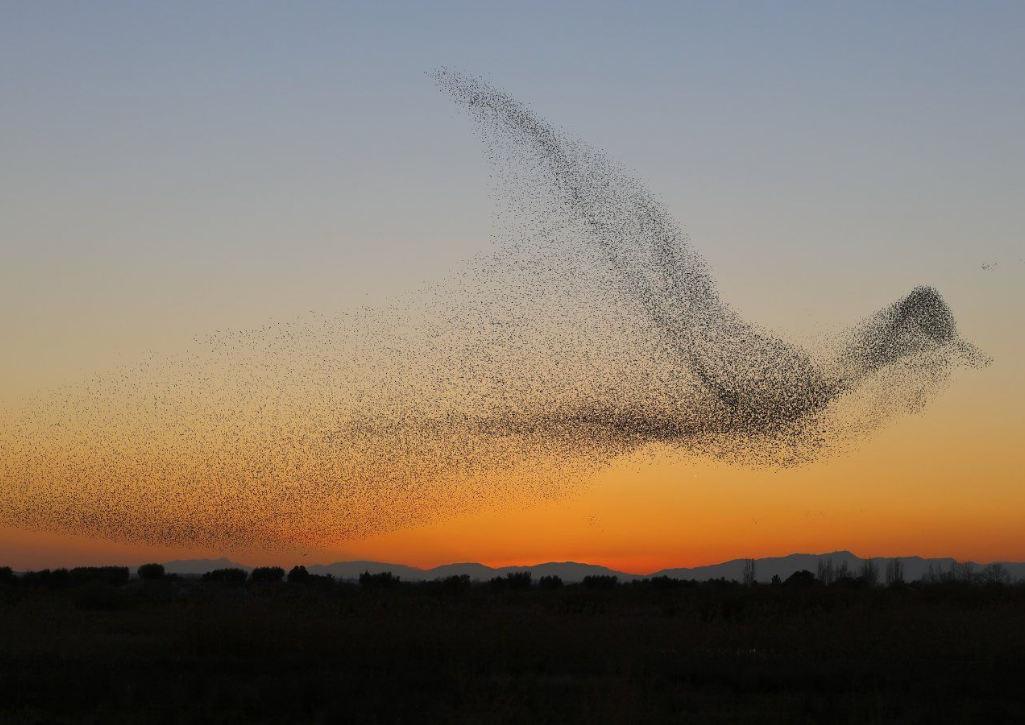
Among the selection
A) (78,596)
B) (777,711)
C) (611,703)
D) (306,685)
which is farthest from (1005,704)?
(78,596)

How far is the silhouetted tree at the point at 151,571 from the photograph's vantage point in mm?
71631

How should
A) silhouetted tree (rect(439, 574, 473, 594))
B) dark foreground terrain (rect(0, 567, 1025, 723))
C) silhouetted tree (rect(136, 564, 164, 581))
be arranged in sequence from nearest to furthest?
1. dark foreground terrain (rect(0, 567, 1025, 723))
2. silhouetted tree (rect(439, 574, 473, 594))
3. silhouetted tree (rect(136, 564, 164, 581))

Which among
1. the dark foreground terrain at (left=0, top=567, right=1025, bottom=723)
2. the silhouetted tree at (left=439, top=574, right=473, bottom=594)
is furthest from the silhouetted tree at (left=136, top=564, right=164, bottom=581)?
the dark foreground terrain at (left=0, top=567, right=1025, bottom=723)

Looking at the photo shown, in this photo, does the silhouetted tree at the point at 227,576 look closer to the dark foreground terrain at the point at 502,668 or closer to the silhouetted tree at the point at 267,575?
the silhouetted tree at the point at 267,575

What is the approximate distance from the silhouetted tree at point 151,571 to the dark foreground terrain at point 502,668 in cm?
3532

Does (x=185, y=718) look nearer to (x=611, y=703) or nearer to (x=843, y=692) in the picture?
(x=611, y=703)

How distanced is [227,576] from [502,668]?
53032 mm

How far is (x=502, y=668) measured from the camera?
74.0 ft

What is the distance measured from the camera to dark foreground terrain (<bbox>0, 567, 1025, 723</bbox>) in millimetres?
18312

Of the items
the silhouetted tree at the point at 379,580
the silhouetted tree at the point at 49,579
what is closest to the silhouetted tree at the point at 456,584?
the silhouetted tree at the point at 379,580

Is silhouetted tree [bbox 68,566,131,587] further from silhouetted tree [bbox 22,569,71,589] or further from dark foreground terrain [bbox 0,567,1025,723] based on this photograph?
dark foreground terrain [bbox 0,567,1025,723]

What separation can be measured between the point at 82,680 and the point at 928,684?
665 inches

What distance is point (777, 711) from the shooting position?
18953 millimetres

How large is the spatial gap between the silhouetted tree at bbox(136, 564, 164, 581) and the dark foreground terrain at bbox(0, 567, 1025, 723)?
35321 mm
